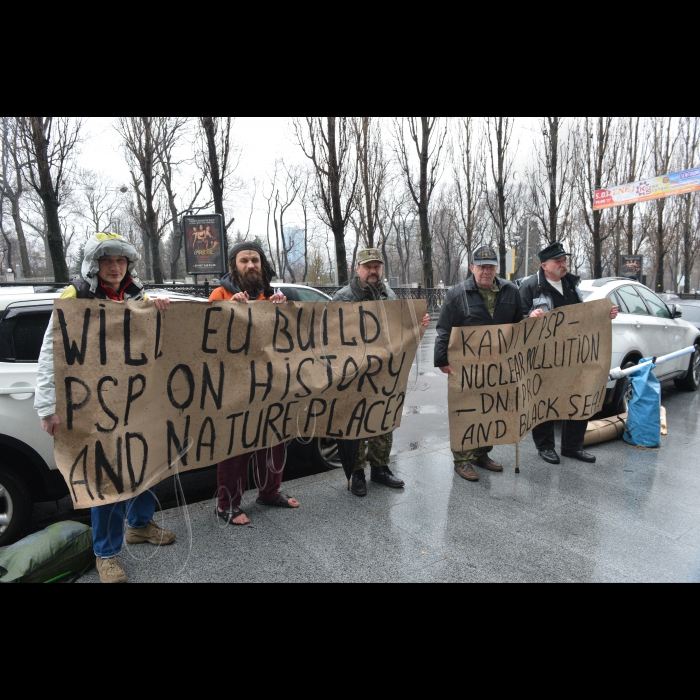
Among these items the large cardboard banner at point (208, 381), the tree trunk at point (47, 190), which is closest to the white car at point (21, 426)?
the large cardboard banner at point (208, 381)

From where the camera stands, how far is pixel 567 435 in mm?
5098

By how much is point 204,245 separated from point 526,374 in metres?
14.3

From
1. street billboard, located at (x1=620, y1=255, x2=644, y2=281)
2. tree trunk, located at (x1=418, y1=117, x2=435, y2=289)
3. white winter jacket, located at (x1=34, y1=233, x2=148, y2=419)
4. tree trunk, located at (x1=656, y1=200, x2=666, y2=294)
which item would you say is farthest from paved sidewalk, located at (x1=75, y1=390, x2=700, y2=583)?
tree trunk, located at (x1=656, y1=200, x2=666, y2=294)

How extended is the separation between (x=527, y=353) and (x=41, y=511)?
4.34 metres

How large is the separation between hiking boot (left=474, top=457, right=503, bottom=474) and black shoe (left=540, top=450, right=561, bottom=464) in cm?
56

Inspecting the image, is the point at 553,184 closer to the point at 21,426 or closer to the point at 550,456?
the point at 550,456

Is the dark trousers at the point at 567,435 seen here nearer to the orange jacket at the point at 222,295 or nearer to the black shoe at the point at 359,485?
the black shoe at the point at 359,485

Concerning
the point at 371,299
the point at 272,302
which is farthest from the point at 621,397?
the point at 272,302

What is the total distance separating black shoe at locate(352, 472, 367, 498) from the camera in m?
4.10

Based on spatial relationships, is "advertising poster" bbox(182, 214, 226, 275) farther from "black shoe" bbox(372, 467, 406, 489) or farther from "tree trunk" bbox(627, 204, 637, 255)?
"tree trunk" bbox(627, 204, 637, 255)

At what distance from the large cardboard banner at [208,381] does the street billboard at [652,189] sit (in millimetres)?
20707

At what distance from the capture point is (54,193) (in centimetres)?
1571

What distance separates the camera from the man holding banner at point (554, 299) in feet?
15.8
